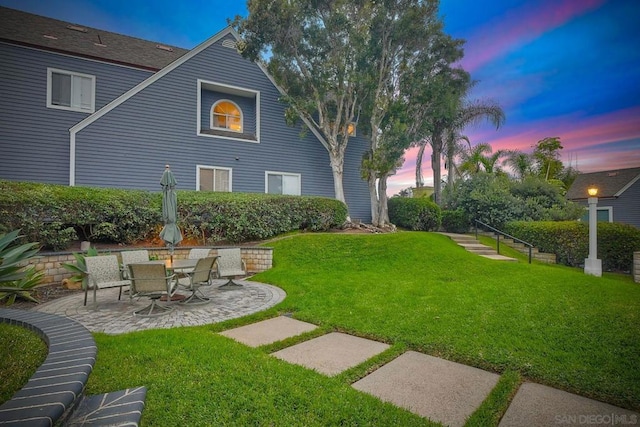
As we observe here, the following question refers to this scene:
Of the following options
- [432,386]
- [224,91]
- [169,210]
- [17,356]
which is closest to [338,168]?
[224,91]

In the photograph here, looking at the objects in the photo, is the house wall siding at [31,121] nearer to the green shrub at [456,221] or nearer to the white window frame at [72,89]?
the white window frame at [72,89]

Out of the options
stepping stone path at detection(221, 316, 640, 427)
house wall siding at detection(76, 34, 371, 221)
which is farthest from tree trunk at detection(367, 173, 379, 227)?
stepping stone path at detection(221, 316, 640, 427)

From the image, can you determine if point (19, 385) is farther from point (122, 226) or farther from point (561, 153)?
point (561, 153)

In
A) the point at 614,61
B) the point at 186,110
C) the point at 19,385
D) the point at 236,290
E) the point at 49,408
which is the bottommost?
the point at 236,290

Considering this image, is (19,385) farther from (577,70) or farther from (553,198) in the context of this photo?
(553,198)

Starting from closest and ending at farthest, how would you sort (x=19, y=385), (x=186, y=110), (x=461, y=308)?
(x=19, y=385)
(x=461, y=308)
(x=186, y=110)

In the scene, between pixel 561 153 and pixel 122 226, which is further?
pixel 561 153

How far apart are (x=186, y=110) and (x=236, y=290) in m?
9.72

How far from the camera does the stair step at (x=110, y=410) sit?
197 cm

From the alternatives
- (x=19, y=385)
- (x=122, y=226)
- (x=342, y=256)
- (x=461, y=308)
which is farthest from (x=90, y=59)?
(x=461, y=308)

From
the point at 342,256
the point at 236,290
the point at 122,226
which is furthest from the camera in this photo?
the point at 342,256

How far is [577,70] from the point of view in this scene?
6992 mm

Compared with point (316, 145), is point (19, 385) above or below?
below

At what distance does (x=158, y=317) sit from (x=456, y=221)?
1611 cm
